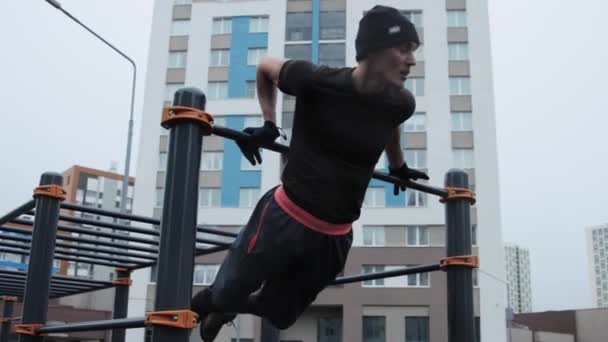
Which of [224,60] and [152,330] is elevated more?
[224,60]

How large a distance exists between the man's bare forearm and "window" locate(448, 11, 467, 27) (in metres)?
37.1

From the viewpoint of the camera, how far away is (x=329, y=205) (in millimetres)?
2586

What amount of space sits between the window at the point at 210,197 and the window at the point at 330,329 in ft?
28.5

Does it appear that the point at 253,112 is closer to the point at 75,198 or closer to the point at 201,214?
the point at 201,214

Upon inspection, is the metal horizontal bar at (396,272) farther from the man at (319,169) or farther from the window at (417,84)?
the window at (417,84)

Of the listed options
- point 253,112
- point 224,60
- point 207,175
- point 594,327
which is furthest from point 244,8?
point 594,327

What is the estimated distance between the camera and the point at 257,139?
2.79m

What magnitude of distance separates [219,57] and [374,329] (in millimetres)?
17468

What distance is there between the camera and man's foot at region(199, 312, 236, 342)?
9.31 feet

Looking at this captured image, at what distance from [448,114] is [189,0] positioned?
1665 centimetres

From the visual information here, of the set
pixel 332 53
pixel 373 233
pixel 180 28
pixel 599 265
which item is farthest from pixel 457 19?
pixel 599 265

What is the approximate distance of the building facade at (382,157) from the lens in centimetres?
3666

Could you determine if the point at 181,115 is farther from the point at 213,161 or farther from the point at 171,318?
the point at 213,161

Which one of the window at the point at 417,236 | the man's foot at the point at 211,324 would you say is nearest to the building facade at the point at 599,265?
the window at the point at 417,236
